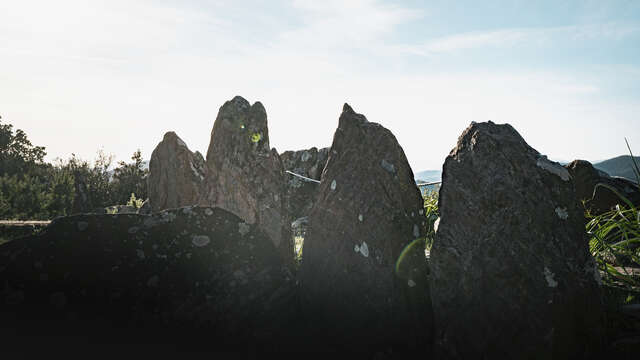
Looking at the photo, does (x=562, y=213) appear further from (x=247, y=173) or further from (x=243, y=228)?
(x=247, y=173)

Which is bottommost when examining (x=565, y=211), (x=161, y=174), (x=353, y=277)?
(x=353, y=277)

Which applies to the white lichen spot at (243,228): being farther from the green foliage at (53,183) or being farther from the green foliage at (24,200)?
the green foliage at (24,200)

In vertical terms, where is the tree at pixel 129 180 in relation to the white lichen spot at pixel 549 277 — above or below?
above

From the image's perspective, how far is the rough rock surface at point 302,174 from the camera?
11234 millimetres

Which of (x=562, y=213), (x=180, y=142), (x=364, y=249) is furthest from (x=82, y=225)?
(x=180, y=142)

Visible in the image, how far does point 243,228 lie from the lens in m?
4.05

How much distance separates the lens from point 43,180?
1767cm

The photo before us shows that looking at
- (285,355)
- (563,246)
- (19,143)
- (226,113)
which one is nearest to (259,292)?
(285,355)

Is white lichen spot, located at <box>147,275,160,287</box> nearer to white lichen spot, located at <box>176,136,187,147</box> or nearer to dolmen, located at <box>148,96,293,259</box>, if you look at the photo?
dolmen, located at <box>148,96,293,259</box>

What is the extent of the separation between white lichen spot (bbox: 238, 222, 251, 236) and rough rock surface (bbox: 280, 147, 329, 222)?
19.9 ft

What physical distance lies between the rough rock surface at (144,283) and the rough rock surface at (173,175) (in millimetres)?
3981

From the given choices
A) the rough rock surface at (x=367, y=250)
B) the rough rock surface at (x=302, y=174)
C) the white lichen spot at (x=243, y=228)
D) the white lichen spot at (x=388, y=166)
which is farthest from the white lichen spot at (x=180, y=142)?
the white lichen spot at (x=388, y=166)

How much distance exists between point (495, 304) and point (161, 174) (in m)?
7.34

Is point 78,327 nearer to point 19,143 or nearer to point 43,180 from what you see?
point 43,180
